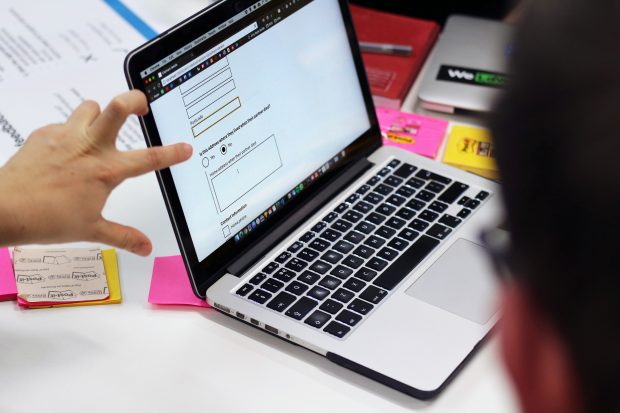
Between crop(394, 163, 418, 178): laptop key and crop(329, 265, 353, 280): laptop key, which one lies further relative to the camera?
crop(394, 163, 418, 178): laptop key

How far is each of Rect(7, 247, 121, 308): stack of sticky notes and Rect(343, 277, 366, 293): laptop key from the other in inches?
10.1

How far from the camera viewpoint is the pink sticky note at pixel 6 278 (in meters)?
0.95

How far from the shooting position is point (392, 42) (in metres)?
1.37

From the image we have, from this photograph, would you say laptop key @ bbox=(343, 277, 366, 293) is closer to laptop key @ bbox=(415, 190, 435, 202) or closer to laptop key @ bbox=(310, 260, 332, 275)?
laptop key @ bbox=(310, 260, 332, 275)

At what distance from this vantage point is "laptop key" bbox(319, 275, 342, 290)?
0.93 m

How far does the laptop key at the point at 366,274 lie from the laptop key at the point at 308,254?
0.05m

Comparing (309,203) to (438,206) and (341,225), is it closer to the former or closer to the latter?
(341,225)

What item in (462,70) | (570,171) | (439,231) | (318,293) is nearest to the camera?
(570,171)

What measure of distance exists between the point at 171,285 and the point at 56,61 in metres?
0.51

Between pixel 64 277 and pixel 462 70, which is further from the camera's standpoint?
pixel 462 70

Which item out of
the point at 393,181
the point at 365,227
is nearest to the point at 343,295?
the point at 365,227

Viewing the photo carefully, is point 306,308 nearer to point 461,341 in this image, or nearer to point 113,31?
point 461,341

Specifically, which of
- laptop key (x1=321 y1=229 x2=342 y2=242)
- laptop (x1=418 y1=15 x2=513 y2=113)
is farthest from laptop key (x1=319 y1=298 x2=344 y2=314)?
laptop (x1=418 y1=15 x2=513 y2=113)

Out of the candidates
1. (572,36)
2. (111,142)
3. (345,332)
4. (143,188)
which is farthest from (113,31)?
(572,36)
